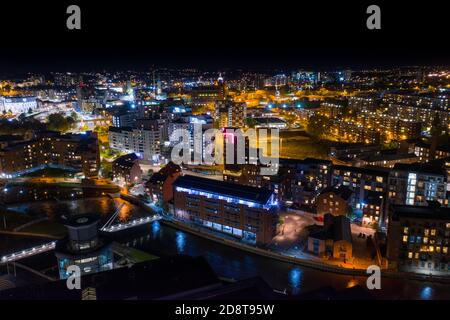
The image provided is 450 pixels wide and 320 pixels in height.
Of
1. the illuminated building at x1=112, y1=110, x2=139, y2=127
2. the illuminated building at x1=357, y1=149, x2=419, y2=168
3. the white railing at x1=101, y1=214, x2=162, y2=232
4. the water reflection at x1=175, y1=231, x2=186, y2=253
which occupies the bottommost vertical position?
the water reflection at x1=175, y1=231, x2=186, y2=253

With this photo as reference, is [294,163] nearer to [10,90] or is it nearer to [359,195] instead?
[359,195]

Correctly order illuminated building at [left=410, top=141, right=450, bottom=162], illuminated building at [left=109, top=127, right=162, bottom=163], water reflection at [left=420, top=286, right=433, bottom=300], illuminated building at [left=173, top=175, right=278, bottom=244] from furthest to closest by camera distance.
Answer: illuminated building at [left=109, top=127, right=162, bottom=163] < illuminated building at [left=410, top=141, right=450, bottom=162] < illuminated building at [left=173, top=175, right=278, bottom=244] < water reflection at [left=420, top=286, right=433, bottom=300]

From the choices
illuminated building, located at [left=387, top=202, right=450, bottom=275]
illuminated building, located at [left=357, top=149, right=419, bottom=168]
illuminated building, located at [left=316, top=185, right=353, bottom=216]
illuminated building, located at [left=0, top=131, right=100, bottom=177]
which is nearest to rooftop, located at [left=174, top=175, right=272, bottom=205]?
illuminated building, located at [left=316, top=185, right=353, bottom=216]

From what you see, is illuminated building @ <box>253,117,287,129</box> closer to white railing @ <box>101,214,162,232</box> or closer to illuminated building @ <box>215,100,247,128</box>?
illuminated building @ <box>215,100,247,128</box>

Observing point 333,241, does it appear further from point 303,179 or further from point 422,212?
point 303,179

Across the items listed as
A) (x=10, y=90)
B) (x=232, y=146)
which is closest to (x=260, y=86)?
(x=10, y=90)

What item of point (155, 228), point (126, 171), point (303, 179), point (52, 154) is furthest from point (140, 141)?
point (303, 179)
